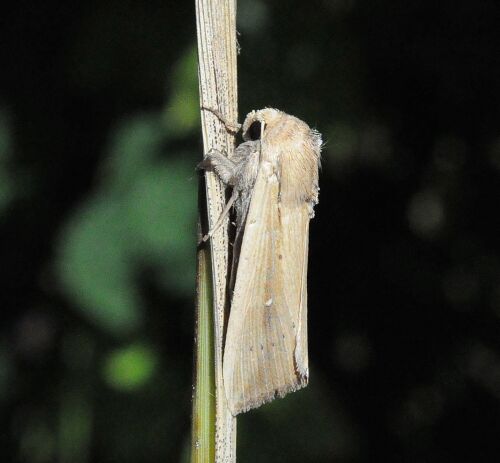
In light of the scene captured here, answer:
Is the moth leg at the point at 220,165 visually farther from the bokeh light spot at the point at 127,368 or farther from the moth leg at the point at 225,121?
the bokeh light spot at the point at 127,368

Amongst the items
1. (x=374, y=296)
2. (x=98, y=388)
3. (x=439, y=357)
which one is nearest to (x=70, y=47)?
(x=98, y=388)

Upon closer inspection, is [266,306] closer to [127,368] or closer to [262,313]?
[262,313]

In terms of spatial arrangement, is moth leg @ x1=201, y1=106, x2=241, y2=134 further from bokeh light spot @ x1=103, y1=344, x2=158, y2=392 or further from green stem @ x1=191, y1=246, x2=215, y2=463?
bokeh light spot @ x1=103, y1=344, x2=158, y2=392

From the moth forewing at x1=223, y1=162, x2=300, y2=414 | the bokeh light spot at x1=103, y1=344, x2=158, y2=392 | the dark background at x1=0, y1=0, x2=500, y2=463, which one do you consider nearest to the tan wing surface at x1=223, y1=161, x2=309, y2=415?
the moth forewing at x1=223, y1=162, x2=300, y2=414

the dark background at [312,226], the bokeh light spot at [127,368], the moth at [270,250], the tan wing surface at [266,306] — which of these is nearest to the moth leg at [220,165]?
the moth at [270,250]

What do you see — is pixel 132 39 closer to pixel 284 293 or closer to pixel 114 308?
pixel 114 308

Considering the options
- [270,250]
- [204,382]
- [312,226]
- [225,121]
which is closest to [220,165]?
[225,121]
